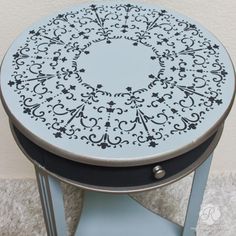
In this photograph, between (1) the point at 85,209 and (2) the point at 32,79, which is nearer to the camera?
(2) the point at 32,79

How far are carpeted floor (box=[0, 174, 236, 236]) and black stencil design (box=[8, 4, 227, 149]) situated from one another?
554mm

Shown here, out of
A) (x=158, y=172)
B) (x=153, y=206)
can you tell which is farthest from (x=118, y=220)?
(x=158, y=172)

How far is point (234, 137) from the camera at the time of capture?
129cm

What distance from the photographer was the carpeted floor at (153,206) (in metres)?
1.22

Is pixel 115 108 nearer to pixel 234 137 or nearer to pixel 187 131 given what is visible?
pixel 187 131

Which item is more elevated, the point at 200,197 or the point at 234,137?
the point at 200,197

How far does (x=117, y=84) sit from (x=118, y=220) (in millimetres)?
502

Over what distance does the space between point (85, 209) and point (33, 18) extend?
0.48 metres

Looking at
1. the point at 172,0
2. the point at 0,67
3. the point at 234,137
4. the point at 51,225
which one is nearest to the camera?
the point at 0,67

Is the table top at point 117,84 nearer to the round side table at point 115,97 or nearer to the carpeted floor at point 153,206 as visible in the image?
the round side table at point 115,97

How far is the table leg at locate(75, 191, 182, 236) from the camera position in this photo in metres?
1.14

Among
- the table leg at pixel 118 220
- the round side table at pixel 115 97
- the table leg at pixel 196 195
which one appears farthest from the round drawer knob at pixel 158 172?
the table leg at pixel 118 220

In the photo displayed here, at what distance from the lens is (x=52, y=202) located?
0.81 meters

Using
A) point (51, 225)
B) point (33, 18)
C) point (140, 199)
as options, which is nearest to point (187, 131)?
point (51, 225)
